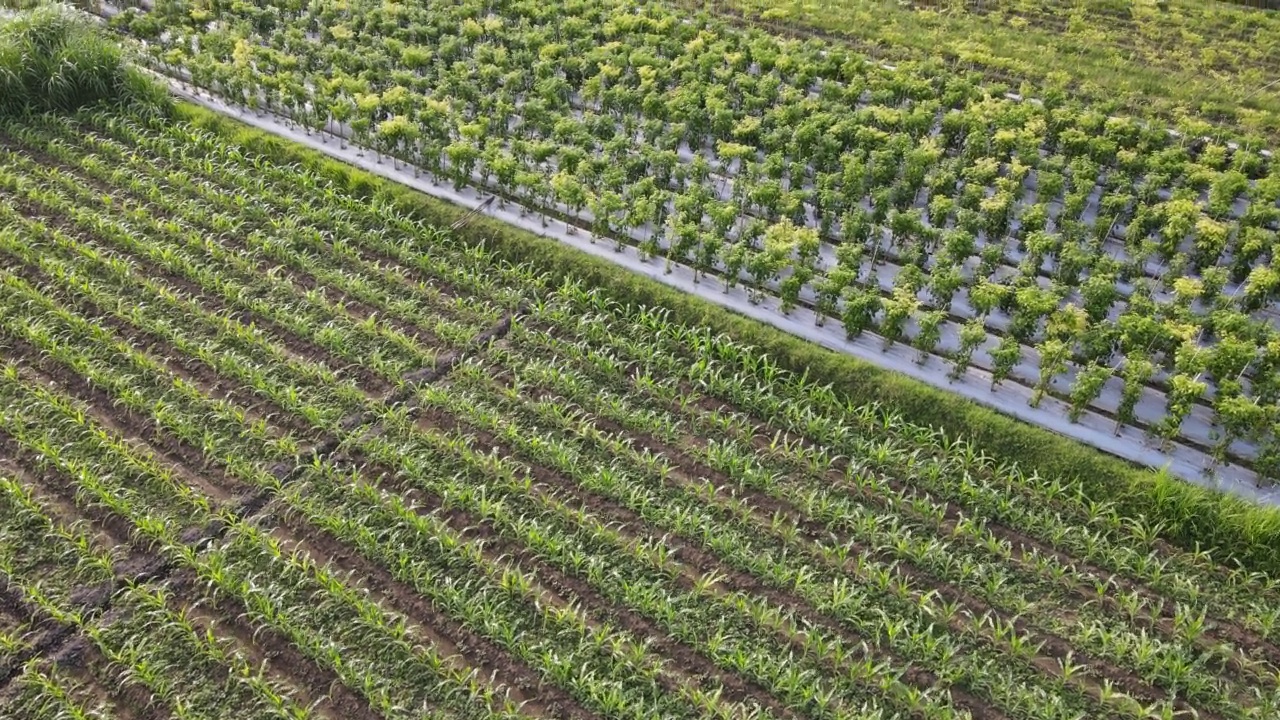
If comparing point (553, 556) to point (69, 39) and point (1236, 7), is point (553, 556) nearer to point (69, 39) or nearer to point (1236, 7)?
point (69, 39)

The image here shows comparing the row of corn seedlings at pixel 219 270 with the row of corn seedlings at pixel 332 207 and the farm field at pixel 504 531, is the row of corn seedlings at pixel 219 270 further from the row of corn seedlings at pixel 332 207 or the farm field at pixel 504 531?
the row of corn seedlings at pixel 332 207

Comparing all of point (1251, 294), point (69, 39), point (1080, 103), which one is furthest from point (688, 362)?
point (69, 39)

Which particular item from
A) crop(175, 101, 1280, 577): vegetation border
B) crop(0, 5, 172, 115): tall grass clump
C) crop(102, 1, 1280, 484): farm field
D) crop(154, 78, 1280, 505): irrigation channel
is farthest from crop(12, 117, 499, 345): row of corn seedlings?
crop(102, 1, 1280, 484): farm field

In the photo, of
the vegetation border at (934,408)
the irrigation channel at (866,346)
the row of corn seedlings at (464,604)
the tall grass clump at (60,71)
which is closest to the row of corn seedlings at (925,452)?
the vegetation border at (934,408)

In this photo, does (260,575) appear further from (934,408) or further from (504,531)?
(934,408)

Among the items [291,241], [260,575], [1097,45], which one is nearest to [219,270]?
[291,241]
